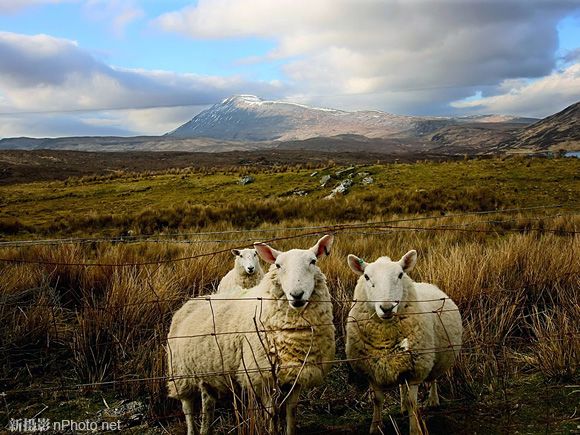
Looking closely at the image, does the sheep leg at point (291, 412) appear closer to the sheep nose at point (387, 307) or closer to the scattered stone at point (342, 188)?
the sheep nose at point (387, 307)

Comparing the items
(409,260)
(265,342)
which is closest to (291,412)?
(265,342)

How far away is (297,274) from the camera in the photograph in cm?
369

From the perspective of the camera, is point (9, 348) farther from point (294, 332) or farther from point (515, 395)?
point (515, 395)

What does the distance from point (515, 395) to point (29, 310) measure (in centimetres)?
561

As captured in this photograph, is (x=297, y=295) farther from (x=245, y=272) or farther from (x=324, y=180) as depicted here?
(x=324, y=180)

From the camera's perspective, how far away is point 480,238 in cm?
1052

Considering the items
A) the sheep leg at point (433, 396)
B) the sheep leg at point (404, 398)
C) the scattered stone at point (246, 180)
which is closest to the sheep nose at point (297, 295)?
the sheep leg at point (404, 398)

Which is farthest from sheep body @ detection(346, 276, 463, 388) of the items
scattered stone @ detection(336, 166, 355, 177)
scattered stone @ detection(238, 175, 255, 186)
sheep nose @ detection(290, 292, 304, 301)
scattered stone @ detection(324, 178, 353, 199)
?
scattered stone @ detection(238, 175, 255, 186)

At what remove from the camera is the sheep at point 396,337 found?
149 inches

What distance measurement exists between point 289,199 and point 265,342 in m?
14.5

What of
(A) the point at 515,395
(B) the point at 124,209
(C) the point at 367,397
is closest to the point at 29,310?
(C) the point at 367,397

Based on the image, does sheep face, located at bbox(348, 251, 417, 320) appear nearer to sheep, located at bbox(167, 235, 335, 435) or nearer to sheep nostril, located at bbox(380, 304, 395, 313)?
sheep nostril, located at bbox(380, 304, 395, 313)

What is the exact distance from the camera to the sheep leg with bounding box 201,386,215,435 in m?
3.91

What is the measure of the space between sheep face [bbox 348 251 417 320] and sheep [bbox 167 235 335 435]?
1.34ft
